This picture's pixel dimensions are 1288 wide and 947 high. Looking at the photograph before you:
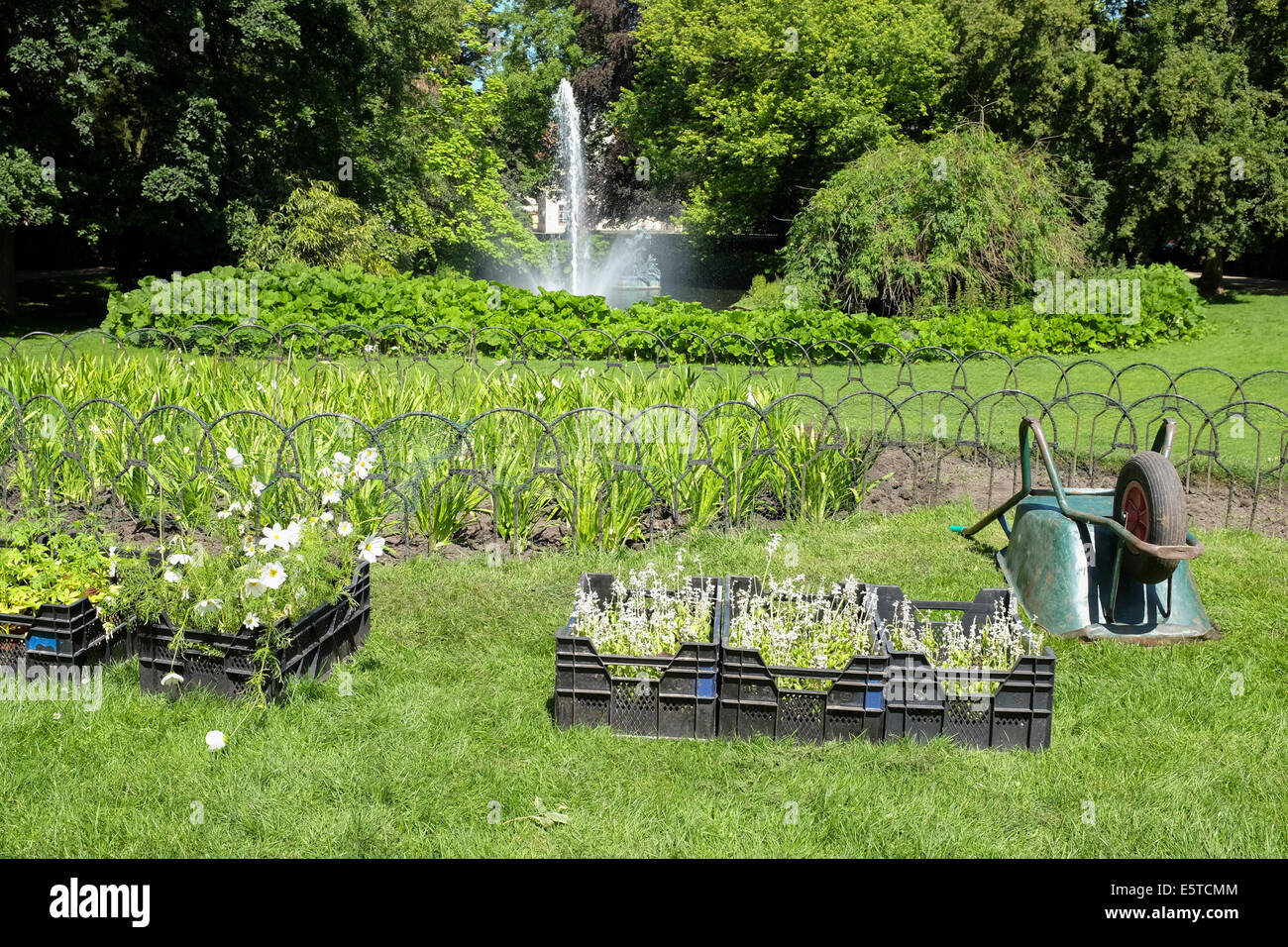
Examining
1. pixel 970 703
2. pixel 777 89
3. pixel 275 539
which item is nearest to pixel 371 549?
pixel 275 539

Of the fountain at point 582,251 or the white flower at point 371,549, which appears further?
the fountain at point 582,251

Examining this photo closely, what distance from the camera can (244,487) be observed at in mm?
5863

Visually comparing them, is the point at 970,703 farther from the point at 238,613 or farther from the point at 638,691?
the point at 238,613

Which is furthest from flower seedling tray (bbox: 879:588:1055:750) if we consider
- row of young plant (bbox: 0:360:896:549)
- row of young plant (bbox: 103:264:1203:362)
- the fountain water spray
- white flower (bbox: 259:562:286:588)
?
the fountain water spray

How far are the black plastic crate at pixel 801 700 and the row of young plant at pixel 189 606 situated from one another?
158cm

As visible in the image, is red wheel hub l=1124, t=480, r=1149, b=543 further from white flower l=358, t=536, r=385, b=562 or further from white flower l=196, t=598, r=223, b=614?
white flower l=196, t=598, r=223, b=614

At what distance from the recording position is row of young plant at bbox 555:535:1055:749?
12.8 feet

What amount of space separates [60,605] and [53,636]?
0.44 feet

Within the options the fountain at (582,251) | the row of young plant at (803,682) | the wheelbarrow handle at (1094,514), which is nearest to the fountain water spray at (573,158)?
the fountain at (582,251)

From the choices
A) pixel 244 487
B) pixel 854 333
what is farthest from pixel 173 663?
pixel 854 333

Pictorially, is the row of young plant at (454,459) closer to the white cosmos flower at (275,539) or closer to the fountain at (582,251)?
the white cosmos flower at (275,539)

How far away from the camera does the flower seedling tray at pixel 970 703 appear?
3.89 m
